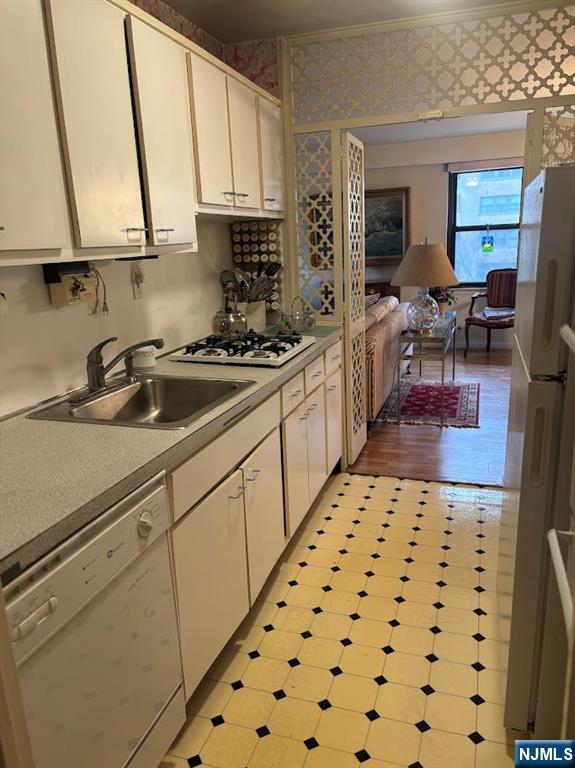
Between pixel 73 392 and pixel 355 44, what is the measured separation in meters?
2.42

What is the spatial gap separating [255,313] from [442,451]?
1.57 metres

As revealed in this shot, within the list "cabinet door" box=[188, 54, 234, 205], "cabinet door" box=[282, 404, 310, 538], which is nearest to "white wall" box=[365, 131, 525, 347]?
"cabinet door" box=[282, 404, 310, 538]

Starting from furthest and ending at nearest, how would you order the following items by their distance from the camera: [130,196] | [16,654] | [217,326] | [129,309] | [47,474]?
[217,326], [129,309], [130,196], [47,474], [16,654]

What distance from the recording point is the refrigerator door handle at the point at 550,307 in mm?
1362

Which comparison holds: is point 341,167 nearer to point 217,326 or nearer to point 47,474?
point 217,326

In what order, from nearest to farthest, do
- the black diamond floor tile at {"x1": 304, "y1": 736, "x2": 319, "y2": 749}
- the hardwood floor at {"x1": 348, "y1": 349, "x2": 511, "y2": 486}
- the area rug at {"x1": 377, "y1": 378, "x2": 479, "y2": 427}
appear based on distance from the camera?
the black diamond floor tile at {"x1": 304, "y1": 736, "x2": 319, "y2": 749} → the hardwood floor at {"x1": 348, "y1": 349, "x2": 511, "y2": 486} → the area rug at {"x1": 377, "y1": 378, "x2": 479, "y2": 427}

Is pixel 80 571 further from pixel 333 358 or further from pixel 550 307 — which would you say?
pixel 333 358

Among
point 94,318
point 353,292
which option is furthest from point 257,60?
point 94,318

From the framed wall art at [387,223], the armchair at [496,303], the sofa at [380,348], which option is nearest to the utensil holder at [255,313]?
the sofa at [380,348]

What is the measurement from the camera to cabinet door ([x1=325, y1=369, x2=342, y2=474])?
10.4 feet

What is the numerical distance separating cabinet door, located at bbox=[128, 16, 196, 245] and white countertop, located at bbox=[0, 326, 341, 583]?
0.72 meters

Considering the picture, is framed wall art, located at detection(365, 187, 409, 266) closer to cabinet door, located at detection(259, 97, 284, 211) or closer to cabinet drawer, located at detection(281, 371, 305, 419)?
cabinet door, located at detection(259, 97, 284, 211)

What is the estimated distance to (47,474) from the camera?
54.4 inches

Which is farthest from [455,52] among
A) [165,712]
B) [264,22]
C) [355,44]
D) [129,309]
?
[165,712]
